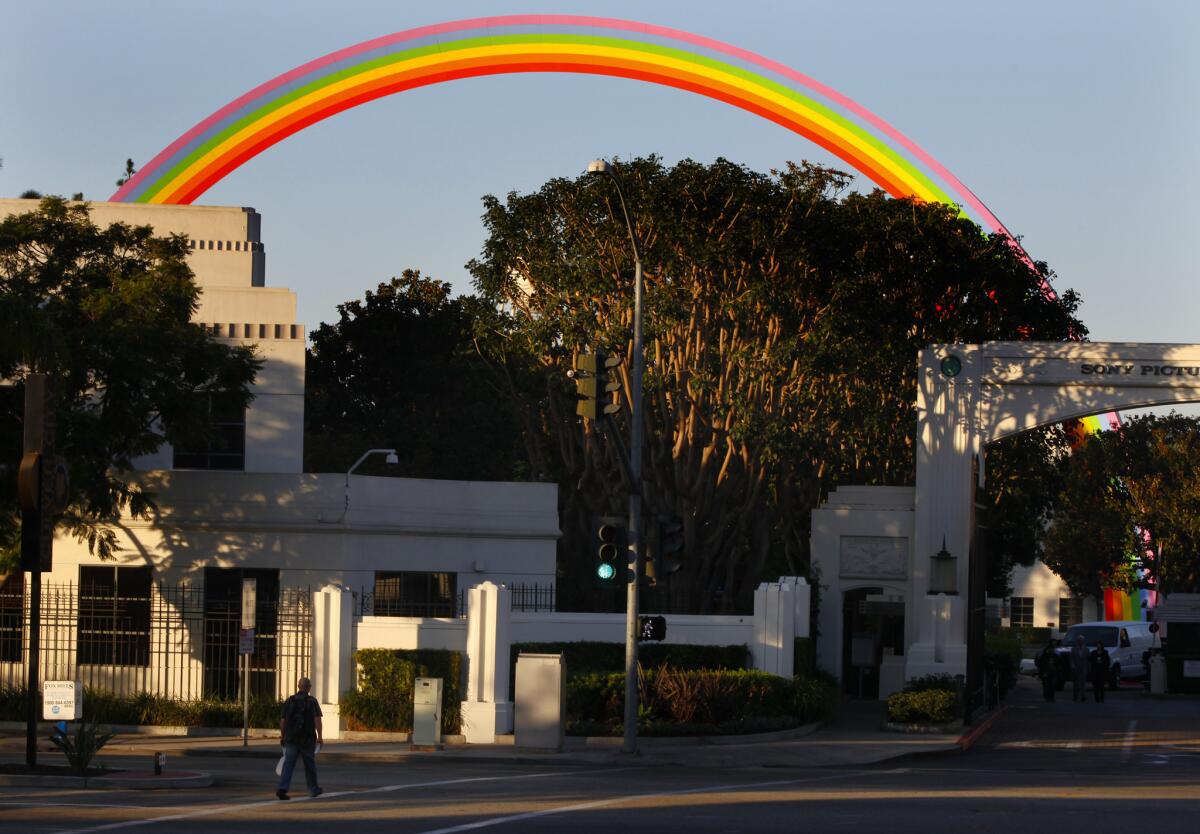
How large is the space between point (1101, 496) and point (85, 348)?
171ft

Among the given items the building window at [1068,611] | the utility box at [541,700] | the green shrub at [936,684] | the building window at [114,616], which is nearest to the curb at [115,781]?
the utility box at [541,700]

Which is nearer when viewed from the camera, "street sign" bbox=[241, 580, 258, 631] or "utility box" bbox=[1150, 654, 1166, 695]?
"street sign" bbox=[241, 580, 258, 631]

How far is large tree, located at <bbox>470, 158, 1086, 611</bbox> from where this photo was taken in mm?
40250

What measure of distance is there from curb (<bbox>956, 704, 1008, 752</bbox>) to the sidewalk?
0.14 m

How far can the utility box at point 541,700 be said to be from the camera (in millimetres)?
27031

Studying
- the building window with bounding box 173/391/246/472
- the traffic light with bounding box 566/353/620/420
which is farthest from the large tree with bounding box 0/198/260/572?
the traffic light with bounding box 566/353/620/420

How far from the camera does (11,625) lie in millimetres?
32094

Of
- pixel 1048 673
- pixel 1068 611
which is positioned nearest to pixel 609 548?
pixel 1048 673

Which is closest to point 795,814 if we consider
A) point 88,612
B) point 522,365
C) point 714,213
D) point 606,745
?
point 606,745

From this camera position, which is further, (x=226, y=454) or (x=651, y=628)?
(x=226, y=454)

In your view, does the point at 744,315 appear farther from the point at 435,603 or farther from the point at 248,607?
the point at 248,607

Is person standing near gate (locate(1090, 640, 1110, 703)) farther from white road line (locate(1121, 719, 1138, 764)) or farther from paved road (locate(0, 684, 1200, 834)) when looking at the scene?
paved road (locate(0, 684, 1200, 834))

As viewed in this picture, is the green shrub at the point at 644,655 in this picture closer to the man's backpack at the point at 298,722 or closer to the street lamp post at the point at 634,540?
the street lamp post at the point at 634,540

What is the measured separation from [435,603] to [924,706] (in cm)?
982
